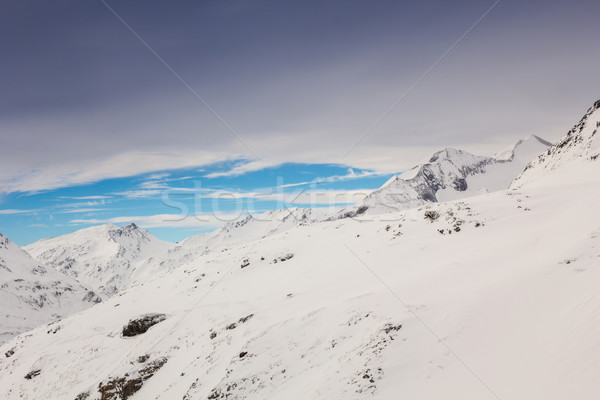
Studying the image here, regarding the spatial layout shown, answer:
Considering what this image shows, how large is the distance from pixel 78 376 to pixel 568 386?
2921 centimetres

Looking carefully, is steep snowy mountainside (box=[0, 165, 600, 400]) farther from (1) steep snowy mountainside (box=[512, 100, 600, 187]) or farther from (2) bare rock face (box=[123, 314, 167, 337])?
(1) steep snowy mountainside (box=[512, 100, 600, 187])

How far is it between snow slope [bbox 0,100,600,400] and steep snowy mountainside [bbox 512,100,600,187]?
2773cm

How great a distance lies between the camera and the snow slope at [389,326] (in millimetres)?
9961

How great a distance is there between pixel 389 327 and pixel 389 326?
61mm

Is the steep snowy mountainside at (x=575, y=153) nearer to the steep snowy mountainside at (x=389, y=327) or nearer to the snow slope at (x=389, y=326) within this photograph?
the steep snowy mountainside at (x=389, y=327)

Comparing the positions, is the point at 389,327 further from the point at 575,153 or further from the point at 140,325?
the point at 575,153

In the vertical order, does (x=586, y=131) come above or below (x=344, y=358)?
above

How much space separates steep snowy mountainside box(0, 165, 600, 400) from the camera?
996cm

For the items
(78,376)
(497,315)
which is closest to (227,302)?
(78,376)

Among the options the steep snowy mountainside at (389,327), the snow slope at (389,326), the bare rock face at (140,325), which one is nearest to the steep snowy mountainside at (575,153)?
the steep snowy mountainside at (389,327)

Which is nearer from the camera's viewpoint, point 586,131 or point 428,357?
point 428,357

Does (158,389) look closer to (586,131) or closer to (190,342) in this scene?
(190,342)

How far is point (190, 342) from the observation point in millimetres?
20797

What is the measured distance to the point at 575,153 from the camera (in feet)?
181
